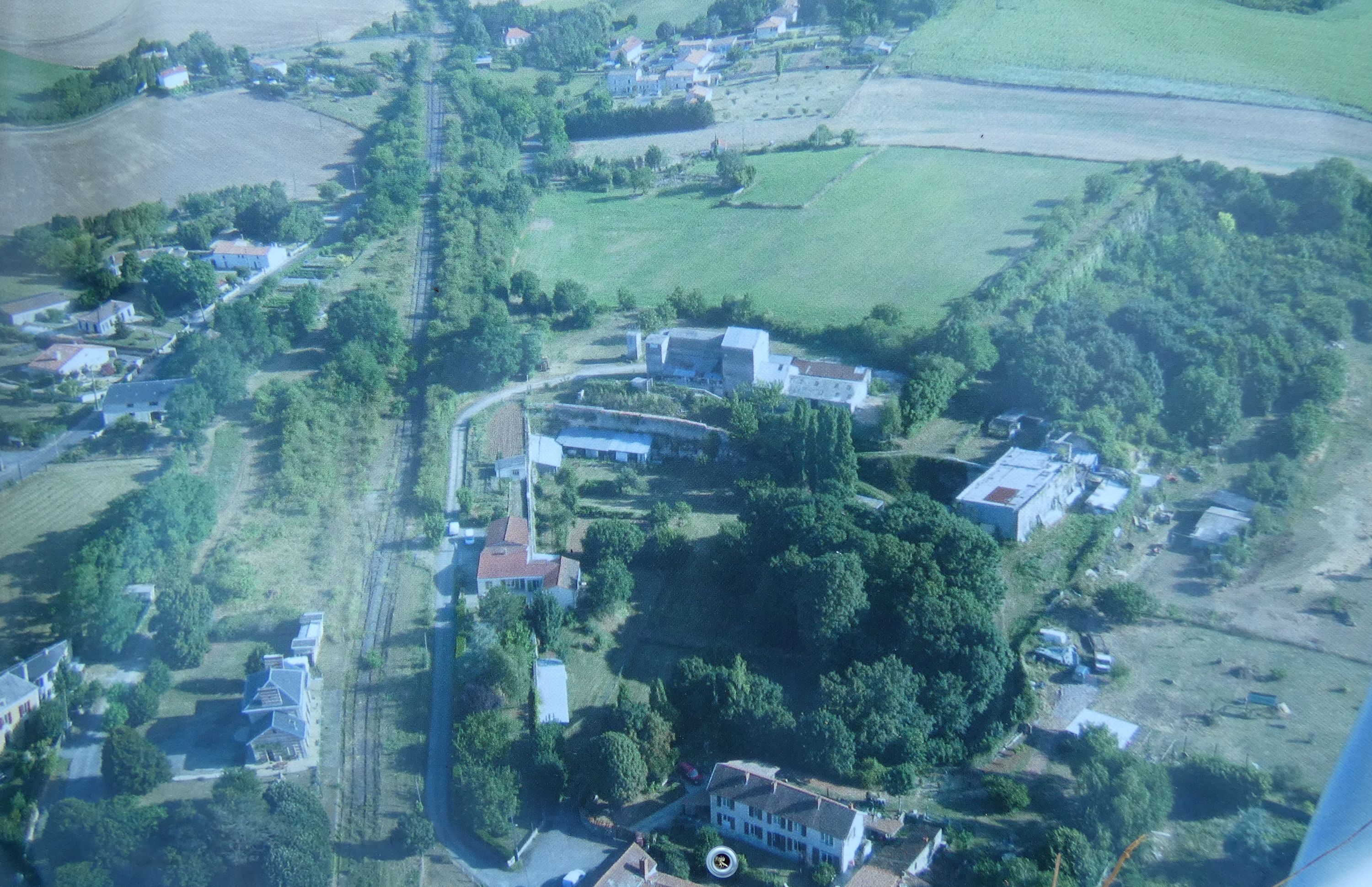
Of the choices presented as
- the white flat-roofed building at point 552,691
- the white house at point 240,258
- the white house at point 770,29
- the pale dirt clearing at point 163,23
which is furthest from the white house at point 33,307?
the white house at point 770,29

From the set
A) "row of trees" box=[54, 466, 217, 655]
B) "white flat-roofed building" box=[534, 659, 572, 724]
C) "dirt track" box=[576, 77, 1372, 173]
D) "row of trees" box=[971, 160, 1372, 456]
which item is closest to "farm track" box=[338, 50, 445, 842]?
"white flat-roofed building" box=[534, 659, 572, 724]

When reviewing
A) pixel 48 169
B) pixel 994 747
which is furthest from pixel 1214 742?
pixel 48 169

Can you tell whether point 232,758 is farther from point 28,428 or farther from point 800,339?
point 800,339

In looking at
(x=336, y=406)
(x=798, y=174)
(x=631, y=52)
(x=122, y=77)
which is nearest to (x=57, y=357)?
(x=336, y=406)

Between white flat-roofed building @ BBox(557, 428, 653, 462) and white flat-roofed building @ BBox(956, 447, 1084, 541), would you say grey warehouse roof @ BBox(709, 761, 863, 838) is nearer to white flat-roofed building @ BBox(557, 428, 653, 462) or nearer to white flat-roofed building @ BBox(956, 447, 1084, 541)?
white flat-roofed building @ BBox(956, 447, 1084, 541)

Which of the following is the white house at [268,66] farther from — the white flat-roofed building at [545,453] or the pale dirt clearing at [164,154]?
the white flat-roofed building at [545,453]

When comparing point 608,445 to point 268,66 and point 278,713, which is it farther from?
point 268,66
